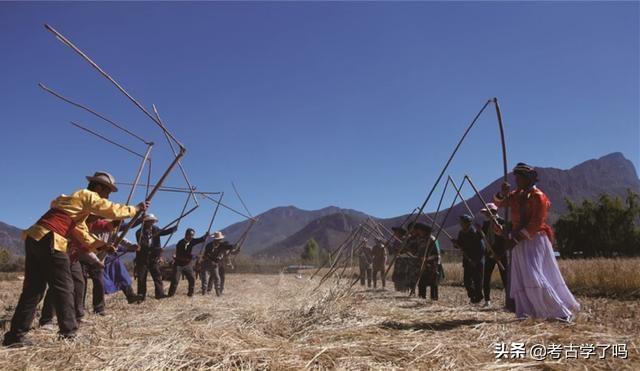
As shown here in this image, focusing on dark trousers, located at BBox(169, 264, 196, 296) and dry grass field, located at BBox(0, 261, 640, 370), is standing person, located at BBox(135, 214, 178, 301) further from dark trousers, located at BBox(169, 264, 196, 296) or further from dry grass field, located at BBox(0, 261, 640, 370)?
dry grass field, located at BBox(0, 261, 640, 370)

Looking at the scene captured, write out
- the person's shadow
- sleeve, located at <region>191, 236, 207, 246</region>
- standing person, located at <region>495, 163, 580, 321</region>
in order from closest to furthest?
1. the person's shadow
2. standing person, located at <region>495, 163, 580, 321</region>
3. sleeve, located at <region>191, 236, 207, 246</region>

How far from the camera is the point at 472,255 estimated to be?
8164mm

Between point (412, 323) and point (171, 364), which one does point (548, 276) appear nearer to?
point (412, 323)

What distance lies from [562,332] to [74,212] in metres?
4.69

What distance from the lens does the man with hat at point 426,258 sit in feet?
30.4

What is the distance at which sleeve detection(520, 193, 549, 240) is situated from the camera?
5125 millimetres

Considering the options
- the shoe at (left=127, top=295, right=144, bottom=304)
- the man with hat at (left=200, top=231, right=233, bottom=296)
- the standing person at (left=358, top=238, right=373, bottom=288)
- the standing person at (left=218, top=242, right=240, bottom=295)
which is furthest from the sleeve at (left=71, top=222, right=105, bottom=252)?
the standing person at (left=358, top=238, right=373, bottom=288)

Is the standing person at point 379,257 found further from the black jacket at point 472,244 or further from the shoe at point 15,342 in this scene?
the shoe at point 15,342

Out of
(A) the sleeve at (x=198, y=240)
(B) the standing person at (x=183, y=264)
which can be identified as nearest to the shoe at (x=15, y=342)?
(B) the standing person at (x=183, y=264)

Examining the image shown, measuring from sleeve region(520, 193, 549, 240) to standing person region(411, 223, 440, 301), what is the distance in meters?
3.81

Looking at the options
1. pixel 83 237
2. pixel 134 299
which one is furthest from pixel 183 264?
pixel 83 237

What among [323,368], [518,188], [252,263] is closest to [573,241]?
[252,263]

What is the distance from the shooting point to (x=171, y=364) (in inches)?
118

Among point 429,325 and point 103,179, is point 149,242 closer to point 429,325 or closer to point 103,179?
point 103,179
